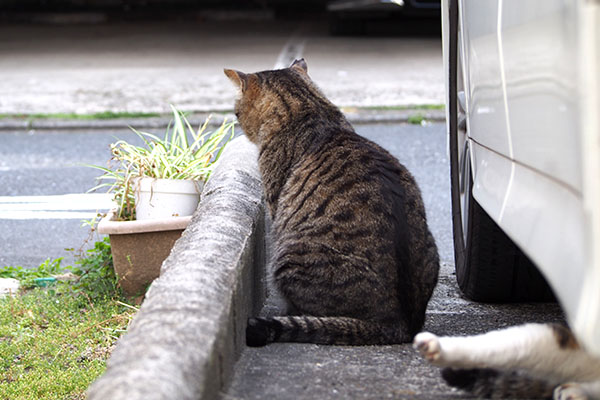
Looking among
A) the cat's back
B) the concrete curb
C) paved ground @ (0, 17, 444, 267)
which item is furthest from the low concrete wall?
the concrete curb

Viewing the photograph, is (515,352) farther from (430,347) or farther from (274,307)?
(274,307)

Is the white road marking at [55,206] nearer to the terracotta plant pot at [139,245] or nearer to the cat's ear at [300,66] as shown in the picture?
the terracotta plant pot at [139,245]

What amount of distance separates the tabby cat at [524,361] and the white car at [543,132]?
0.49 feet

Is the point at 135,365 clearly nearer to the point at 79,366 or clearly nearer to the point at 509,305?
the point at 79,366

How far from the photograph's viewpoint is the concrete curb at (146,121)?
846 centimetres

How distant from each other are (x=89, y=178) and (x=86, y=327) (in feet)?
10.1

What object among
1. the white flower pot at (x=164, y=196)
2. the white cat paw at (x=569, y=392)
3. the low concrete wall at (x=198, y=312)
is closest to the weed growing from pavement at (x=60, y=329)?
the white flower pot at (x=164, y=196)

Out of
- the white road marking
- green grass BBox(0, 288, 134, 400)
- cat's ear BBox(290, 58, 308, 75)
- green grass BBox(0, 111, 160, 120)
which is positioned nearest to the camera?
green grass BBox(0, 288, 134, 400)

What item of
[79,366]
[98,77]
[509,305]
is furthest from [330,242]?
[98,77]

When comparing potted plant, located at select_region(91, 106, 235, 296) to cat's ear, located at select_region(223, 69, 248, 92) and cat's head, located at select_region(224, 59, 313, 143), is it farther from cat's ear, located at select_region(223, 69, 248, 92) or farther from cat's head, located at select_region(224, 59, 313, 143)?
cat's ear, located at select_region(223, 69, 248, 92)

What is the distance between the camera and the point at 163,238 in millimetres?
3922

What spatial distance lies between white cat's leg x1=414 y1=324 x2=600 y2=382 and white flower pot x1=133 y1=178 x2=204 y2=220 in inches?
87.7

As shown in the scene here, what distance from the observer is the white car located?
1382 millimetres

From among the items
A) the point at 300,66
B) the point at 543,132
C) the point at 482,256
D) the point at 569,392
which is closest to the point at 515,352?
the point at 569,392
